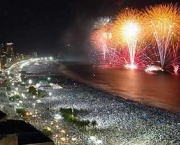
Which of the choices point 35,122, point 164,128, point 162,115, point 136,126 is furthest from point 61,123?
point 162,115

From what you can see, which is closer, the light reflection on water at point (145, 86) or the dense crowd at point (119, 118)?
the dense crowd at point (119, 118)

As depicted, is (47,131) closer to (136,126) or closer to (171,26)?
(136,126)

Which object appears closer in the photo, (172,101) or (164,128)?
(164,128)

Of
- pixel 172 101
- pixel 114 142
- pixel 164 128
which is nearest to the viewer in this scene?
pixel 114 142

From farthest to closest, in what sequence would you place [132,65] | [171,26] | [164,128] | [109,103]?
[132,65] → [171,26] → [109,103] → [164,128]

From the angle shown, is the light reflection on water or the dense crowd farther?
the light reflection on water

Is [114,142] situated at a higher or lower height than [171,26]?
lower

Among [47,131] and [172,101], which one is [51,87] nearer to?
[172,101]

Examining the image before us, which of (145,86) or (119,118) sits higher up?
(119,118)

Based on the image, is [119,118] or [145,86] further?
[145,86]

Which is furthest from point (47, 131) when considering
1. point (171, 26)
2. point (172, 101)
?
point (171, 26)
